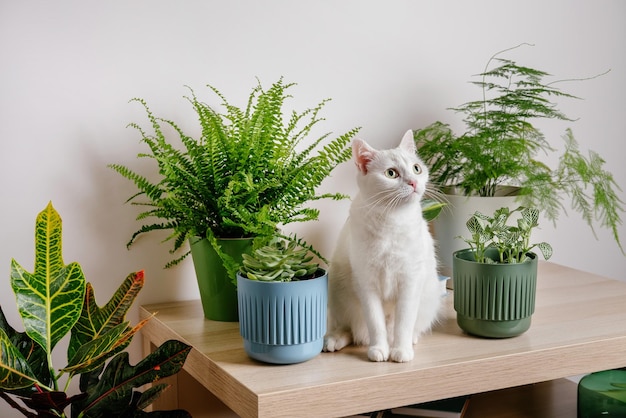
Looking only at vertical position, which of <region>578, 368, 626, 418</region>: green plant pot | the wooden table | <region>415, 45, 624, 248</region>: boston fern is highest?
<region>415, 45, 624, 248</region>: boston fern

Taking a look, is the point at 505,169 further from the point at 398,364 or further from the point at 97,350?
the point at 97,350

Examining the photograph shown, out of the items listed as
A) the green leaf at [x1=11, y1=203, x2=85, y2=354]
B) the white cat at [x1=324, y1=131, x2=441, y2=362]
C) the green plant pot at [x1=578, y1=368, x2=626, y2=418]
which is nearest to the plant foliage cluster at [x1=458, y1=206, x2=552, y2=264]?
the white cat at [x1=324, y1=131, x2=441, y2=362]

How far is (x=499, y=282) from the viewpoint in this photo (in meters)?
1.06

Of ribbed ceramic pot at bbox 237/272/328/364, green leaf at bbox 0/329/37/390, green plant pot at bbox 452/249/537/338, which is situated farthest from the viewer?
green plant pot at bbox 452/249/537/338

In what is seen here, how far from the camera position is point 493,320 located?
1073mm

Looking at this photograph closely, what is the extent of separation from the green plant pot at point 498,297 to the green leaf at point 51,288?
0.58 meters

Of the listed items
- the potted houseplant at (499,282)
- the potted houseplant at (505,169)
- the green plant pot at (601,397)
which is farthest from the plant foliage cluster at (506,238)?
the green plant pot at (601,397)

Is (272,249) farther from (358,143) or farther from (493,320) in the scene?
(493,320)

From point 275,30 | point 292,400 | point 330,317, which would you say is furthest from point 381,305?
point 275,30

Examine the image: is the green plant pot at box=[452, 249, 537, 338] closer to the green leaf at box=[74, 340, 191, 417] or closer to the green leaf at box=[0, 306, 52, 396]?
the green leaf at box=[74, 340, 191, 417]

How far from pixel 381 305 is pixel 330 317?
0.10 meters

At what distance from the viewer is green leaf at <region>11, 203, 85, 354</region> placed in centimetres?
89

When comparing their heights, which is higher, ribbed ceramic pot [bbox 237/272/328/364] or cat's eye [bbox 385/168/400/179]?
cat's eye [bbox 385/168/400/179]

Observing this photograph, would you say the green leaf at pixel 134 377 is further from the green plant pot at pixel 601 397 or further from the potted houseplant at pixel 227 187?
the green plant pot at pixel 601 397
